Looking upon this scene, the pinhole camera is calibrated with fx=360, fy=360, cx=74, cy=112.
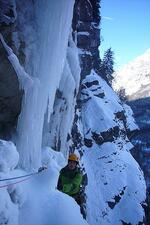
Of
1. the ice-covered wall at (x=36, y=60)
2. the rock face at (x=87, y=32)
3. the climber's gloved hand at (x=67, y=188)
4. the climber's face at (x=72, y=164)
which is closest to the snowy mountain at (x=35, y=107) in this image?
the ice-covered wall at (x=36, y=60)

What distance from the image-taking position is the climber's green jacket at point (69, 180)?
7.98 meters

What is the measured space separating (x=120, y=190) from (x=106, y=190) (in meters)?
2.12

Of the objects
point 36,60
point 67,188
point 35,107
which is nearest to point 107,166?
point 35,107

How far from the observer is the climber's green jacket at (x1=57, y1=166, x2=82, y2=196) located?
26.2 ft

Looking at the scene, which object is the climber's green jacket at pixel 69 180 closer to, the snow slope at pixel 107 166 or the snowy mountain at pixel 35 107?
the snowy mountain at pixel 35 107

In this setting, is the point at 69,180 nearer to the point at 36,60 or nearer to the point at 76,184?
the point at 76,184

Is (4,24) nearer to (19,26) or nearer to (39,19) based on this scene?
(19,26)

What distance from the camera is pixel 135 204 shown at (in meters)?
41.0

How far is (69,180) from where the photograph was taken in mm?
8016

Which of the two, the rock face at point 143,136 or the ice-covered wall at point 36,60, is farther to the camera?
the rock face at point 143,136

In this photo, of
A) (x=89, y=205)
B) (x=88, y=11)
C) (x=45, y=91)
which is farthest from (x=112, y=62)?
(x=45, y=91)

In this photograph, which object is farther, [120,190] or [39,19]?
[120,190]

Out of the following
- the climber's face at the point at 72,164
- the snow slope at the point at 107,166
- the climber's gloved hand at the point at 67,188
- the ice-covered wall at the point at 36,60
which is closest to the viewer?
the climber's face at the point at 72,164

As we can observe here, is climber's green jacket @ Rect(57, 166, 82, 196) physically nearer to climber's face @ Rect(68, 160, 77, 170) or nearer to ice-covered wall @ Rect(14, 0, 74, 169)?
climber's face @ Rect(68, 160, 77, 170)
